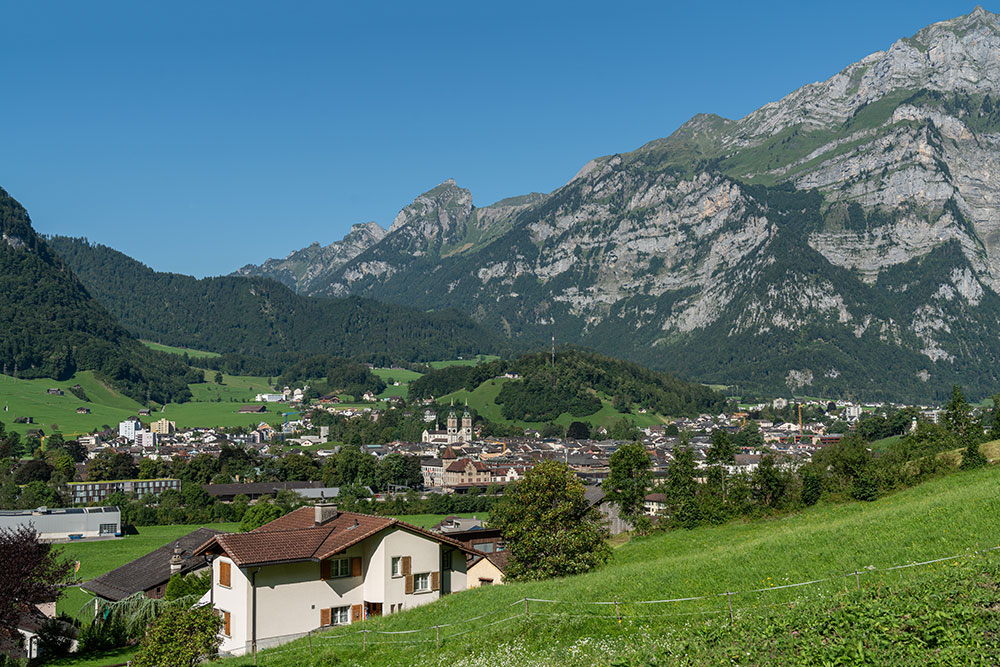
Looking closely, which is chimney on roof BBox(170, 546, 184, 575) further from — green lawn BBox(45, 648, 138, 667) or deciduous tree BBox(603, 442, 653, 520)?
deciduous tree BBox(603, 442, 653, 520)

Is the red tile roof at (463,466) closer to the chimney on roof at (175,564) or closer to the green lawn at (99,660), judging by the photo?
the chimney on roof at (175,564)

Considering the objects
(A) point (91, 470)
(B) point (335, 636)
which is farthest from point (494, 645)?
(A) point (91, 470)

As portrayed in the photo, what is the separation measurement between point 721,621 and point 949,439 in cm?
4416

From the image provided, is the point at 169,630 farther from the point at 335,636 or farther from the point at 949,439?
the point at 949,439

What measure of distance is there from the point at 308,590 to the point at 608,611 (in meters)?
15.5

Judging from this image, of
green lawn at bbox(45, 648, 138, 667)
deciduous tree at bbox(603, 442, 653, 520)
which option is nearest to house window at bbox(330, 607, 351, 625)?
green lawn at bbox(45, 648, 138, 667)

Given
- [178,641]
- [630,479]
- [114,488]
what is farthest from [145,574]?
[114,488]

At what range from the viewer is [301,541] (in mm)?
35094

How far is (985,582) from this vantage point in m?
17.8

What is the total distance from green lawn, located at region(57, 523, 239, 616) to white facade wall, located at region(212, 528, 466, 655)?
28023 millimetres

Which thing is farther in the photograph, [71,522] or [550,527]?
[71,522]

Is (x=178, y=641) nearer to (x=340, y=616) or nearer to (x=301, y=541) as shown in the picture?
(x=301, y=541)

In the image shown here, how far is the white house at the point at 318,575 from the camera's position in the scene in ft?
108

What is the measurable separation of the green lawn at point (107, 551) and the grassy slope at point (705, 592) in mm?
38612
